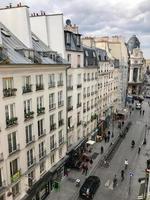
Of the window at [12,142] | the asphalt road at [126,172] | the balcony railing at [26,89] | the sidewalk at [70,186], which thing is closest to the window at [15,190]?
the window at [12,142]

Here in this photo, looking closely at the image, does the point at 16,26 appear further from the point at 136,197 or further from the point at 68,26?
the point at 136,197

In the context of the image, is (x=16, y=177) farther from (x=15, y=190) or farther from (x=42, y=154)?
(x=42, y=154)

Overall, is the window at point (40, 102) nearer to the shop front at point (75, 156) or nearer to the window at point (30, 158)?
the window at point (30, 158)

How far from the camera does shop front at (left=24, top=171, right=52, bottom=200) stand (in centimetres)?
2440

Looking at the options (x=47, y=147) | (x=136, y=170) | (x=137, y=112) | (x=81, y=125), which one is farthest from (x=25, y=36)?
(x=137, y=112)

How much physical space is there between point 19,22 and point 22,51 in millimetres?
3729

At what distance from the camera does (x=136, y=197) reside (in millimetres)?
28141

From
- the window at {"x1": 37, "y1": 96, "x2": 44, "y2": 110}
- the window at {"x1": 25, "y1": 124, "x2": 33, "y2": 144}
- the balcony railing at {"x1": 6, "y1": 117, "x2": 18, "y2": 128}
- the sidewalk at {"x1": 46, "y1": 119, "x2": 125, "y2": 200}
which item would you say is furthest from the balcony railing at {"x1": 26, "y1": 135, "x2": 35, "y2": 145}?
the sidewalk at {"x1": 46, "y1": 119, "x2": 125, "y2": 200}

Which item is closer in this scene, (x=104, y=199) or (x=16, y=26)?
(x=16, y=26)

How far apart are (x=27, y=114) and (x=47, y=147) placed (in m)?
6.37

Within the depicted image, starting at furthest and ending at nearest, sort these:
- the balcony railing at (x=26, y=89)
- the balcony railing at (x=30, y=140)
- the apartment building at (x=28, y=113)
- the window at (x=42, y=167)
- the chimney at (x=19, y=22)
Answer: the window at (x=42, y=167) < the chimney at (x=19, y=22) < the balcony railing at (x=30, y=140) < the balcony railing at (x=26, y=89) < the apartment building at (x=28, y=113)

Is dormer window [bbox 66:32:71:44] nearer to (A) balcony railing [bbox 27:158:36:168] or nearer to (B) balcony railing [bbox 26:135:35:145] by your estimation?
(B) balcony railing [bbox 26:135:35:145]

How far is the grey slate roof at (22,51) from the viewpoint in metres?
20.7

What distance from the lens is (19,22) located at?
78.7ft
